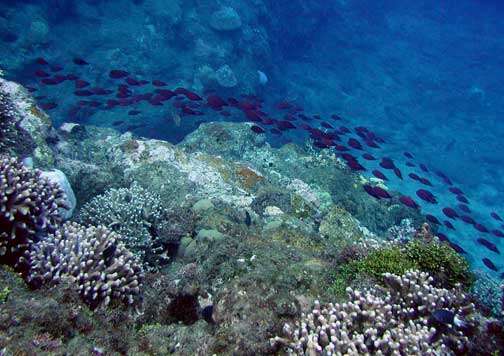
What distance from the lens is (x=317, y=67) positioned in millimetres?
42906

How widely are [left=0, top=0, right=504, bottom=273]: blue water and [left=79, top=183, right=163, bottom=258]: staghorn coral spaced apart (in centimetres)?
1130

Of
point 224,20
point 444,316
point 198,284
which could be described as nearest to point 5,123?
point 198,284

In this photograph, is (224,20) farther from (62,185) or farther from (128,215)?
(62,185)

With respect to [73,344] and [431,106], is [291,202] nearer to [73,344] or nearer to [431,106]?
[73,344]

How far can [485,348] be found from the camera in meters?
3.45

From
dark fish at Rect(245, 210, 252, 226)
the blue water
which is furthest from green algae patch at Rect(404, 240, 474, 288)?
the blue water

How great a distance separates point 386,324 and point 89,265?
3.60 m

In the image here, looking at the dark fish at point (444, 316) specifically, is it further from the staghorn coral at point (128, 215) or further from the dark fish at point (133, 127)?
the dark fish at point (133, 127)

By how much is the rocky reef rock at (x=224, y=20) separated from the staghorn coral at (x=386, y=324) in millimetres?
27931

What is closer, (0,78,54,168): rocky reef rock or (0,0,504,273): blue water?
(0,78,54,168): rocky reef rock

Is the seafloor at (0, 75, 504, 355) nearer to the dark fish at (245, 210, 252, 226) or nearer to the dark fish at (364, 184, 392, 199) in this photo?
the dark fish at (245, 210, 252, 226)

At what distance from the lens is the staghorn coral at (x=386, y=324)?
3.37 metres

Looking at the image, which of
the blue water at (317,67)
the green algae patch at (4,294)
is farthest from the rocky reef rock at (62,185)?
the blue water at (317,67)

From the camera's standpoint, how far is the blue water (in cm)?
2383
